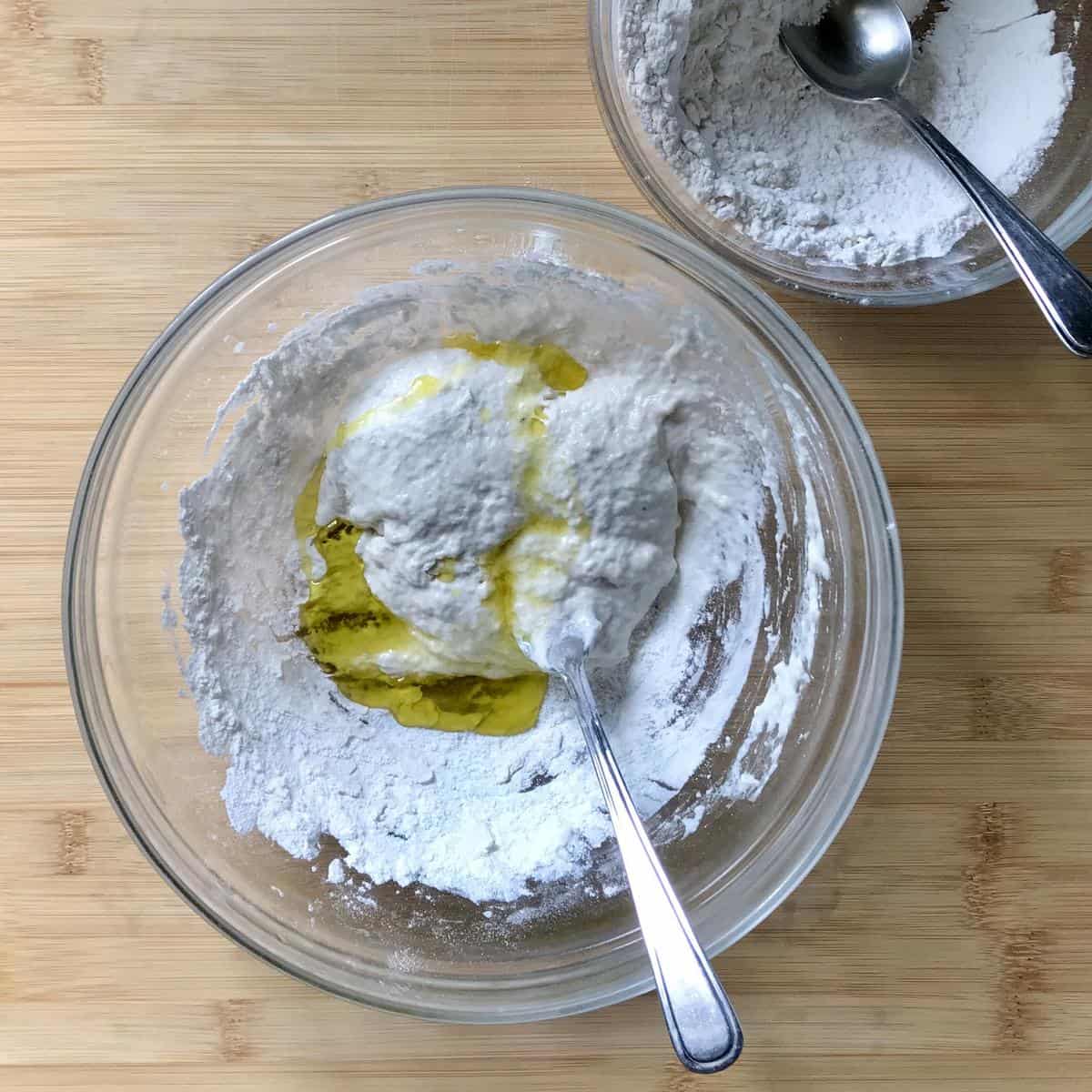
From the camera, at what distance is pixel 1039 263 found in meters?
1.08

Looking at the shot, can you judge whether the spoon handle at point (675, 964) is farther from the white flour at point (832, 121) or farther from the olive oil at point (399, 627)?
the white flour at point (832, 121)

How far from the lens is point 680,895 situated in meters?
1.15

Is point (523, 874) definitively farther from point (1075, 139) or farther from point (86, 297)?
point (1075, 139)

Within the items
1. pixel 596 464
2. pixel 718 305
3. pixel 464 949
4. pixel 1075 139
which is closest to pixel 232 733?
pixel 464 949

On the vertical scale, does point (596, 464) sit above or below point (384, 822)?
above

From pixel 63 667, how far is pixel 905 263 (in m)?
1.19

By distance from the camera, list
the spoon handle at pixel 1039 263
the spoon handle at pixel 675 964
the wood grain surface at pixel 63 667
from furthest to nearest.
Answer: the wood grain surface at pixel 63 667 < the spoon handle at pixel 1039 263 < the spoon handle at pixel 675 964

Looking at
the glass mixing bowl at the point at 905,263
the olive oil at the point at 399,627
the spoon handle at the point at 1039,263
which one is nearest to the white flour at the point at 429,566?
the olive oil at the point at 399,627

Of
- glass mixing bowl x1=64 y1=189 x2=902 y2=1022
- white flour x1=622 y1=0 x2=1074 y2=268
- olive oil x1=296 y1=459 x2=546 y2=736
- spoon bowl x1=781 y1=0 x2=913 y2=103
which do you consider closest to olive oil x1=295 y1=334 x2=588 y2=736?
olive oil x1=296 y1=459 x2=546 y2=736

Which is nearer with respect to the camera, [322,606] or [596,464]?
[596,464]

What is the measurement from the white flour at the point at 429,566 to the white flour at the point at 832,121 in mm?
205

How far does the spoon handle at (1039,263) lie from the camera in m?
1.06

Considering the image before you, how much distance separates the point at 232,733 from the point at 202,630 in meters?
0.13

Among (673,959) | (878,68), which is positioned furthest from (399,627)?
(878,68)
